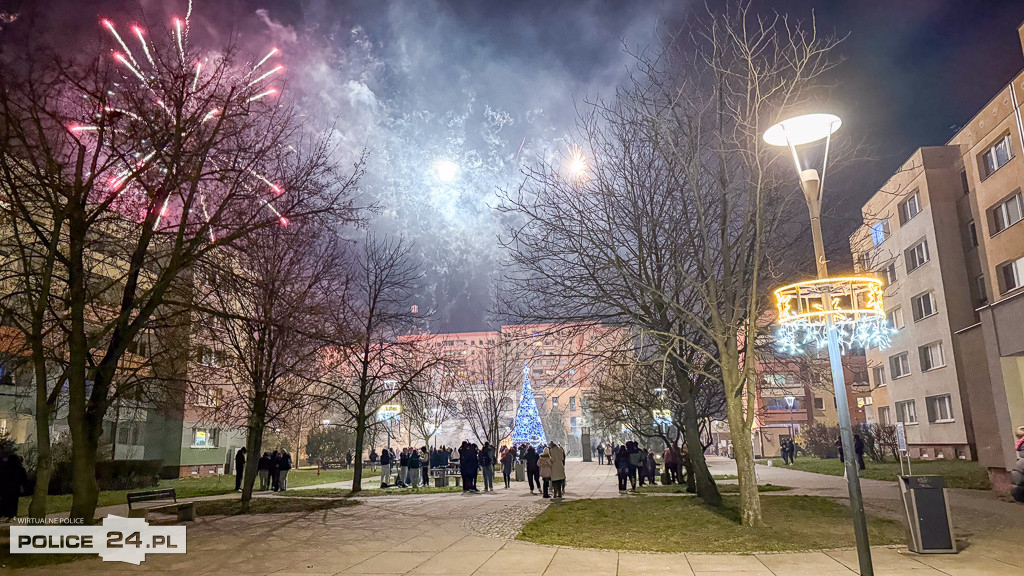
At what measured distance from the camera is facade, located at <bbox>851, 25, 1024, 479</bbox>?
59.5ft

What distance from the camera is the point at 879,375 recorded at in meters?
44.3

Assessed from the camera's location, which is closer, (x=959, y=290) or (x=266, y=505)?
(x=266, y=505)

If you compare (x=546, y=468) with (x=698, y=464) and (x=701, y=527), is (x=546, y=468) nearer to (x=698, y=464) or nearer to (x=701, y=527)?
(x=698, y=464)

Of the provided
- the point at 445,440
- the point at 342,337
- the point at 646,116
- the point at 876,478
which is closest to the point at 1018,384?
the point at 876,478

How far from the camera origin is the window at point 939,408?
110ft

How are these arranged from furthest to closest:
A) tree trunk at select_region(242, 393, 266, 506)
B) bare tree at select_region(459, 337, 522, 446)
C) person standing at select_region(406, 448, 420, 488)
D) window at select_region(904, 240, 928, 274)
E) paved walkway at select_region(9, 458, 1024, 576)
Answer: bare tree at select_region(459, 337, 522, 446) → window at select_region(904, 240, 928, 274) → person standing at select_region(406, 448, 420, 488) → tree trunk at select_region(242, 393, 266, 506) → paved walkway at select_region(9, 458, 1024, 576)

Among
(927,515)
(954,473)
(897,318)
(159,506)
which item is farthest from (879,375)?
(159,506)

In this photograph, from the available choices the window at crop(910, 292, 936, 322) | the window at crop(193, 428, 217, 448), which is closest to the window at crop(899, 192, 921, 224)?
the window at crop(910, 292, 936, 322)

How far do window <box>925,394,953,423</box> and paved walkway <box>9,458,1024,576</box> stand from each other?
20.5 meters

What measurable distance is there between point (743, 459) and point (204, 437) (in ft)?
132

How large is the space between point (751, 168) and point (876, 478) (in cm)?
1890

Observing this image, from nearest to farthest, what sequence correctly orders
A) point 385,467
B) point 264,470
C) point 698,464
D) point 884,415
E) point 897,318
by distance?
point 698,464, point 264,470, point 385,467, point 897,318, point 884,415

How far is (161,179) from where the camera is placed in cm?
1272

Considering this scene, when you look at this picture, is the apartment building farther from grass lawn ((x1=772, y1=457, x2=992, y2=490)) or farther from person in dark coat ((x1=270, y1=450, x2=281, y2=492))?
person in dark coat ((x1=270, y1=450, x2=281, y2=492))
